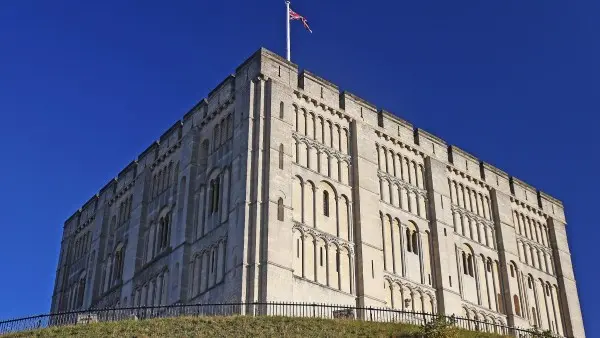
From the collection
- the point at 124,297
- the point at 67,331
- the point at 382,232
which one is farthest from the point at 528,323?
the point at 67,331

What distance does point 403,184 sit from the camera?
60406 millimetres

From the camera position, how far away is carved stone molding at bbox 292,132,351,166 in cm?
5492

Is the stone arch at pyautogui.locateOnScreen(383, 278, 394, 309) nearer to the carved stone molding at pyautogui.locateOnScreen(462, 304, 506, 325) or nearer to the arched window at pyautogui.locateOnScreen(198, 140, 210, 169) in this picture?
the carved stone molding at pyautogui.locateOnScreen(462, 304, 506, 325)

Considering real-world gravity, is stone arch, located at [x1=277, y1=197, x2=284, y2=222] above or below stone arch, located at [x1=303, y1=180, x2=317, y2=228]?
below

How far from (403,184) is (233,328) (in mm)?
23133

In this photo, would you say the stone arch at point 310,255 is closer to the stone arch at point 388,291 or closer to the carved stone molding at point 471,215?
the stone arch at point 388,291

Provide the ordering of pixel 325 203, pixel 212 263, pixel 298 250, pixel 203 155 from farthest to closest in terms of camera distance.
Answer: pixel 203 155, pixel 325 203, pixel 212 263, pixel 298 250

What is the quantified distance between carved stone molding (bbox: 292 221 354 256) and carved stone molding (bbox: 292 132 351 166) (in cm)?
574

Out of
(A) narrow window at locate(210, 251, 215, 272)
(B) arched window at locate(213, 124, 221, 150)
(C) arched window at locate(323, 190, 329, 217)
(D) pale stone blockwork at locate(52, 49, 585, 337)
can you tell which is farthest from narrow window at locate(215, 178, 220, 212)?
(C) arched window at locate(323, 190, 329, 217)

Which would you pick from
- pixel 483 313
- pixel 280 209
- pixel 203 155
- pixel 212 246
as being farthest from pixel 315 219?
pixel 483 313

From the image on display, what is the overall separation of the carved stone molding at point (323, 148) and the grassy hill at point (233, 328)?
15.4 m

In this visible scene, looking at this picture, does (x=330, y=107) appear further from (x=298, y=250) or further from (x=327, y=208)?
(x=298, y=250)

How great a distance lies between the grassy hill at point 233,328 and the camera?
39.7 meters

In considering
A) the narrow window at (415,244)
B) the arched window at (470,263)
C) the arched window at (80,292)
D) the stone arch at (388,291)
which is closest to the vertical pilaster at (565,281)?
the arched window at (470,263)
